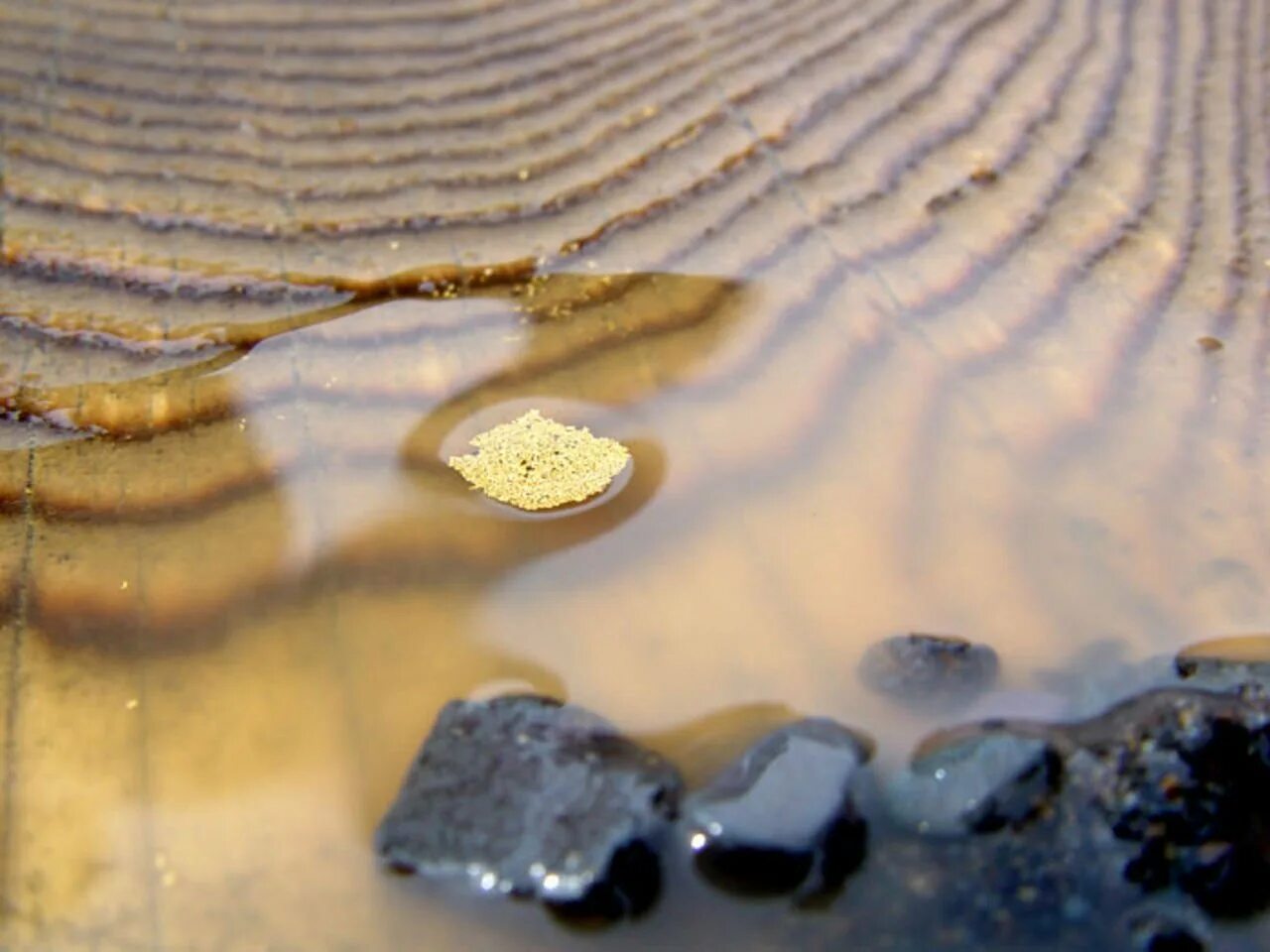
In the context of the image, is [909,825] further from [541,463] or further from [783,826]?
[541,463]

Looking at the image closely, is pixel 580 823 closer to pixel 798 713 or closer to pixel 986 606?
pixel 798 713

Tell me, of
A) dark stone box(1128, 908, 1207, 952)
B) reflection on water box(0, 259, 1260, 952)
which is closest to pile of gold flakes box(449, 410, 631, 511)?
reflection on water box(0, 259, 1260, 952)

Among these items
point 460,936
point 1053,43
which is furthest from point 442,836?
point 1053,43

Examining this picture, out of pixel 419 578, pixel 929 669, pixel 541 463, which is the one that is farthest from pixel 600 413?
pixel 929 669

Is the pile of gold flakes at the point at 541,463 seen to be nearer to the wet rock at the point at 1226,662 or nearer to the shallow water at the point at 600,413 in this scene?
the shallow water at the point at 600,413

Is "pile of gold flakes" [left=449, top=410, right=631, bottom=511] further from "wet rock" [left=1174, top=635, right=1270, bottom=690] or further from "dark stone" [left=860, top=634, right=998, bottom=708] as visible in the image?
"wet rock" [left=1174, top=635, right=1270, bottom=690]

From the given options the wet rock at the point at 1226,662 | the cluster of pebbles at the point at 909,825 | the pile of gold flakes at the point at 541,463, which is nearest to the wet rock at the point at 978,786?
the cluster of pebbles at the point at 909,825
